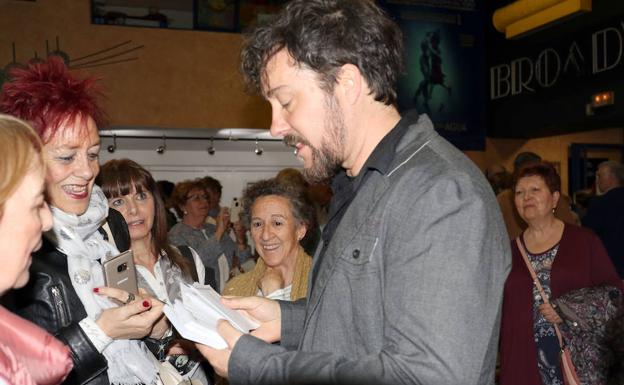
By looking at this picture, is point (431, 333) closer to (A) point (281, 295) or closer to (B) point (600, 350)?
(A) point (281, 295)

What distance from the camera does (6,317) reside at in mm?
1329

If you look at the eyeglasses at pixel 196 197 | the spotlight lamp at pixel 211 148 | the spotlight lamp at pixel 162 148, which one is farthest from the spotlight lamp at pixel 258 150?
the eyeglasses at pixel 196 197

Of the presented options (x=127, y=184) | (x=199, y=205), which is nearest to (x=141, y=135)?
(x=199, y=205)

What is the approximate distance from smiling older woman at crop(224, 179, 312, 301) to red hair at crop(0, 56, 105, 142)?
3.94 feet

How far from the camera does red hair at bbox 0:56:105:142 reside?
7.08ft

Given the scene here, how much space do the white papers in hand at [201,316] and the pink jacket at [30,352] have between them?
0.99ft

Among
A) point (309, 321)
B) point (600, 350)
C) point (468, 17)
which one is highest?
point (468, 17)

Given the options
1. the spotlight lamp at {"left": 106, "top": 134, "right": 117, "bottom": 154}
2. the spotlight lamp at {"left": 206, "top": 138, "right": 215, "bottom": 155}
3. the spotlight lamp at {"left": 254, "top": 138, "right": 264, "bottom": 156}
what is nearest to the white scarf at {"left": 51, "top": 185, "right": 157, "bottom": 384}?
the spotlight lamp at {"left": 106, "top": 134, "right": 117, "bottom": 154}

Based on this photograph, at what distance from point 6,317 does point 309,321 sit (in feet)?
2.25

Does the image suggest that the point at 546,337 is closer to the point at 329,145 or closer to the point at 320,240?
the point at 320,240

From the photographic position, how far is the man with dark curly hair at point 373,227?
1240mm

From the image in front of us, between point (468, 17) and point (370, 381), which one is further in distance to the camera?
point (468, 17)

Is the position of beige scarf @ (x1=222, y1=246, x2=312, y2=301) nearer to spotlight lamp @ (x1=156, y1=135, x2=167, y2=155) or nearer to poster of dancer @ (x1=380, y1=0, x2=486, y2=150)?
spotlight lamp @ (x1=156, y1=135, x2=167, y2=155)

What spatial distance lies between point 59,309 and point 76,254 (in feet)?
0.74
